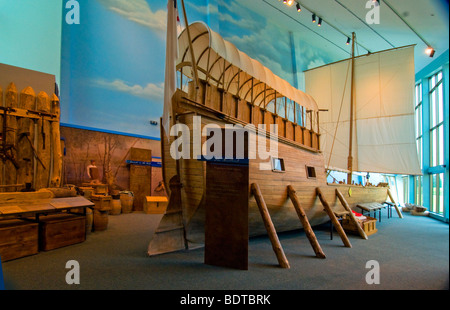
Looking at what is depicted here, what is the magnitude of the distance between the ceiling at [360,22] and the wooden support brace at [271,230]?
6.99 meters

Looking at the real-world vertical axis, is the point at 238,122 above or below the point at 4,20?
below

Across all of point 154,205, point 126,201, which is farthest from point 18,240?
point 154,205

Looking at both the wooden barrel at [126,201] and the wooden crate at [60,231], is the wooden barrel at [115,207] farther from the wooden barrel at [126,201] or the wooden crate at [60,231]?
the wooden crate at [60,231]

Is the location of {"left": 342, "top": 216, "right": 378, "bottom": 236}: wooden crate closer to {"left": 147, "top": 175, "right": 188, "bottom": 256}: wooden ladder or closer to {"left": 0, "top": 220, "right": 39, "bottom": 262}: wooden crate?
{"left": 147, "top": 175, "right": 188, "bottom": 256}: wooden ladder

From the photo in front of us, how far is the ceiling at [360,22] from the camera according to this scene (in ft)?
29.5

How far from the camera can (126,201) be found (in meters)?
8.87

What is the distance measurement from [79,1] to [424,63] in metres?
15.8

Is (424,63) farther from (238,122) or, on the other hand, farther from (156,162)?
(156,162)

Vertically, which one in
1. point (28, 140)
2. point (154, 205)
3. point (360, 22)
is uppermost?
point (360, 22)

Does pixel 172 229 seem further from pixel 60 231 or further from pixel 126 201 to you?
pixel 126 201

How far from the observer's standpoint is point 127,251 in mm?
4262

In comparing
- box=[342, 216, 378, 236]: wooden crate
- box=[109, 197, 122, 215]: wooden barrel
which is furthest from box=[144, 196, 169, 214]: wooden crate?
box=[342, 216, 378, 236]: wooden crate

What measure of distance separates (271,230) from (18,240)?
13.1 feet

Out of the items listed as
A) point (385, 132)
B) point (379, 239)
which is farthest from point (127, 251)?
point (385, 132)
